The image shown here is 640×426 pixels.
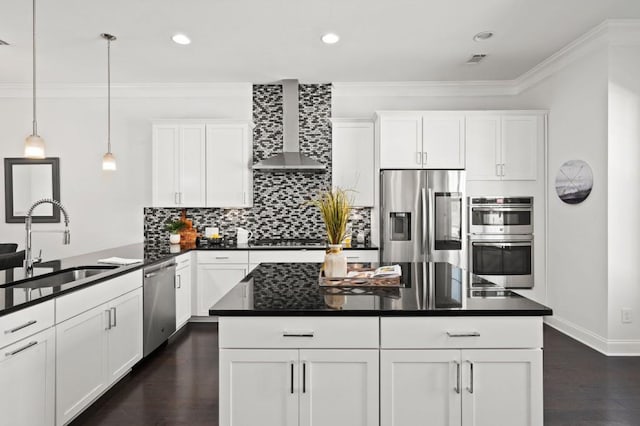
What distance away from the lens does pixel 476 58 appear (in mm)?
4531

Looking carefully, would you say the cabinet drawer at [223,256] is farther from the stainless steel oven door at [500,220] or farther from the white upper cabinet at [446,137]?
the stainless steel oven door at [500,220]

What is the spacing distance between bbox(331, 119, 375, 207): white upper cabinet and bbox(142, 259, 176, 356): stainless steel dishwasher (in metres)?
2.35

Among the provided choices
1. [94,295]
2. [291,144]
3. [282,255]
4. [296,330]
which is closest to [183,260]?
[282,255]

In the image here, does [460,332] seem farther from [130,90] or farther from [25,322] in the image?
[130,90]

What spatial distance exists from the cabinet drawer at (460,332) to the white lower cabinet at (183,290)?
3.09 meters

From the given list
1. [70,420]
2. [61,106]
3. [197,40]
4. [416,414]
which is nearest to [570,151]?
[416,414]

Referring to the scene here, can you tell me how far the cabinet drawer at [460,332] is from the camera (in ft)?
5.92

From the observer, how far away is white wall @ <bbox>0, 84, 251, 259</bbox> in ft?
18.0

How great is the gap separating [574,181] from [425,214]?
1553 millimetres

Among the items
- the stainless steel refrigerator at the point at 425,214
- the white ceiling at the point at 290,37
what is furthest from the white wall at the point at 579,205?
the stainless steel refrigerator at the point at 425,214

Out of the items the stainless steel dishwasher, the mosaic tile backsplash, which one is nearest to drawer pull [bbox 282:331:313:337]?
the stainless steel dishwasher

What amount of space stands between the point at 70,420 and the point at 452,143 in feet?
14.6

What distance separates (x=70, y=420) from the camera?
2422mm

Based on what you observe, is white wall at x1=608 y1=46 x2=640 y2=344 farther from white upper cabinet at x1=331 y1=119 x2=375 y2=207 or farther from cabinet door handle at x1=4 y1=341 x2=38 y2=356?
cabinet door handle at x1=4 y1=341 x2=38 y2=356
